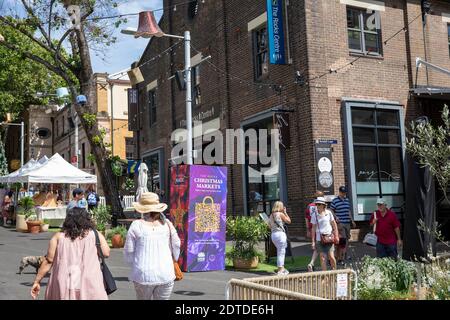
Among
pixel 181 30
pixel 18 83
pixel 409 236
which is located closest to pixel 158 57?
pixel 181 30

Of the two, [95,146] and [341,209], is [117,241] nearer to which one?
[95,146]

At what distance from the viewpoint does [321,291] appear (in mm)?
5727

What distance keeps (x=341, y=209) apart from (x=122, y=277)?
206 inches

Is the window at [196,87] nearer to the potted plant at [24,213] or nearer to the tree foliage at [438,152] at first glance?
the potted plant at [24,213]

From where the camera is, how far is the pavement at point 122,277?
8539mm

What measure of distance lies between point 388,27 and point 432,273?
12263 mm

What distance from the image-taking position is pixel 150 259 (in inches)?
212

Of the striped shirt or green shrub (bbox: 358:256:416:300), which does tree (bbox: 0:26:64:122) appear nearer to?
the striped shirt

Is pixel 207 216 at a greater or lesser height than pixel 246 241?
greater

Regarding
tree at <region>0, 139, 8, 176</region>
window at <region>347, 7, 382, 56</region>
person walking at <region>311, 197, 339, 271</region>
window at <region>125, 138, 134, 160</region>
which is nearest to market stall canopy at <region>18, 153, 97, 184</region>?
Result: window at <region>347, 7, 382, 56</region>

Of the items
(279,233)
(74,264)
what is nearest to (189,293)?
(279,233)

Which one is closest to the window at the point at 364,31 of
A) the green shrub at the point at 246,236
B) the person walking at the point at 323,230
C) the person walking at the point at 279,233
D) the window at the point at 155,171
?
the green shrub at the point at 246,236

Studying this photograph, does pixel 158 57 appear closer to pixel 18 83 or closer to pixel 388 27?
pixel 388 27

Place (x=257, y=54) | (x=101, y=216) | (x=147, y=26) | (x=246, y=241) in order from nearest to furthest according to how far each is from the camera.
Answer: (x=246, y=241), (x=147, y=26), (x=101, y=216), (x=257, y=54)
